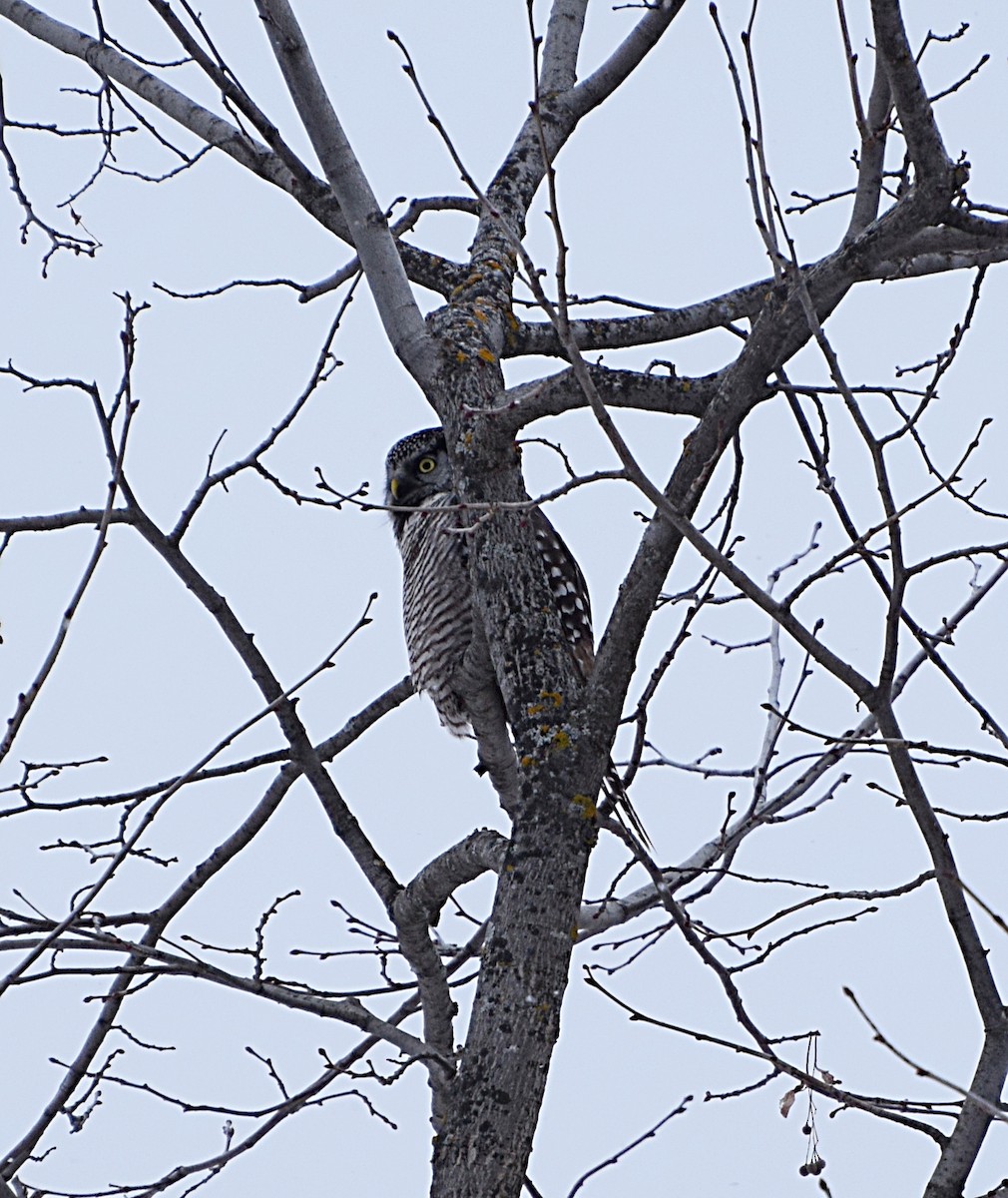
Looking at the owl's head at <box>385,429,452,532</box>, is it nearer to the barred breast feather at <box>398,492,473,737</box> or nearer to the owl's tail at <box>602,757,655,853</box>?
the barred breast feather at <box>398,492,473,737</box>

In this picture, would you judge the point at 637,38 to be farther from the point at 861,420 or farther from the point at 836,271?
the point at 861,420

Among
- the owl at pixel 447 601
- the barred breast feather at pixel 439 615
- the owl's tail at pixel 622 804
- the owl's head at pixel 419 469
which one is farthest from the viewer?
the owl's head at pixel 419 469

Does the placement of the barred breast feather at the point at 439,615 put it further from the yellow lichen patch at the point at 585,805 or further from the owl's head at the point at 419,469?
the yellow lichen patch at the point at 585,805

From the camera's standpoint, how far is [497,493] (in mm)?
2791

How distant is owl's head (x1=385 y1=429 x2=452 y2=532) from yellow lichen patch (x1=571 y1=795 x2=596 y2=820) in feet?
9.55

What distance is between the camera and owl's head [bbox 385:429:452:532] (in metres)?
5.29

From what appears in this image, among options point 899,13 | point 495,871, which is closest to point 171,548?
point 495,871

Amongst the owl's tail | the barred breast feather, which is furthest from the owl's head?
the owl's tail

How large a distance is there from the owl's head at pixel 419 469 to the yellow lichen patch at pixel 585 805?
2911 millimetres

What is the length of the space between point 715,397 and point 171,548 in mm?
1260

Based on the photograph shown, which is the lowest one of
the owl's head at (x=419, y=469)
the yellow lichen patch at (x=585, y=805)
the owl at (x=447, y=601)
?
the yellow lichen patch at (x=585, y=805)

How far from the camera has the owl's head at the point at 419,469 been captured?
5293mm

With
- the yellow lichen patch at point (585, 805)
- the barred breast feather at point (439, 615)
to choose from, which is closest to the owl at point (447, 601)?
the barred breast feather at point (439, 615)

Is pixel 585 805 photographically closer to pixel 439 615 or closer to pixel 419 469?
pixel 439 615
